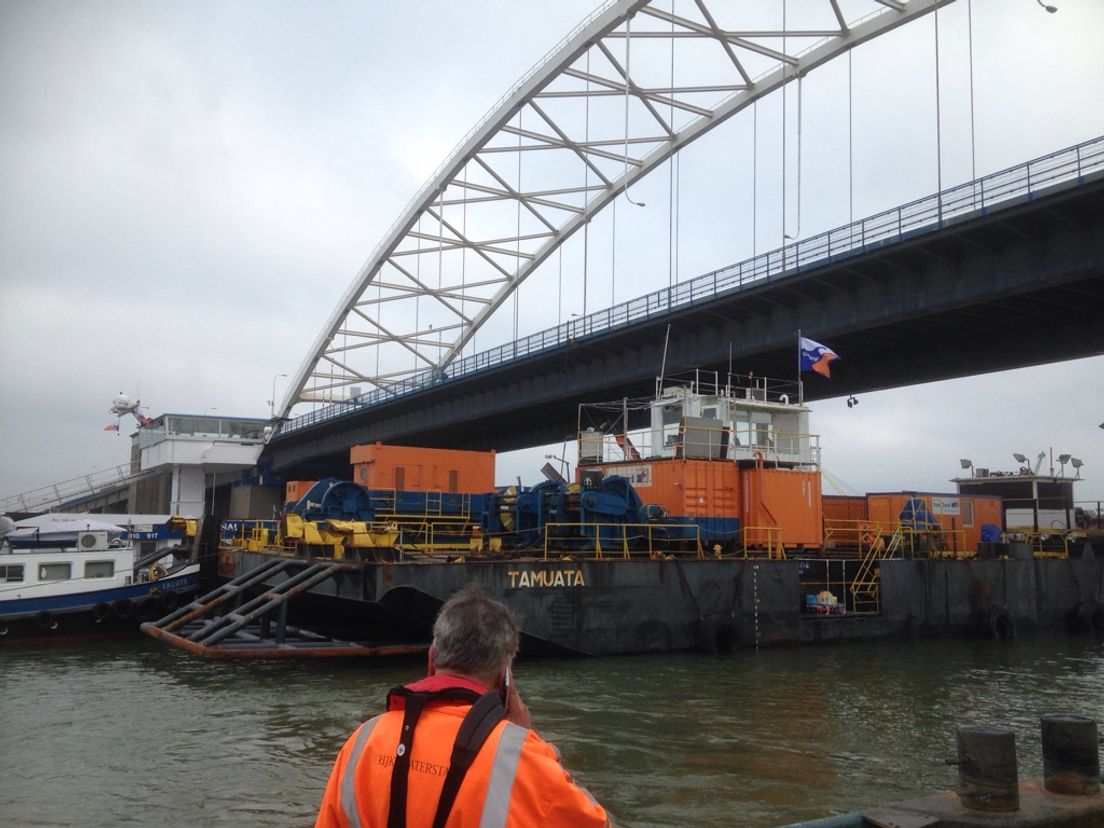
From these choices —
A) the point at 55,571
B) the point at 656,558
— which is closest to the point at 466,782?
the point at 656,558

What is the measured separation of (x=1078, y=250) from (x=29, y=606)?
27882mm

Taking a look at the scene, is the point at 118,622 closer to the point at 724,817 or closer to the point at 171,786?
the point at 171,786

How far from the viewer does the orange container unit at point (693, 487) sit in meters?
23.4

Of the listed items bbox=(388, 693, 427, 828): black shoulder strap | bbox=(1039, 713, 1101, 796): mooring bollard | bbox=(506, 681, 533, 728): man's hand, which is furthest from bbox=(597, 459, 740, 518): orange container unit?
bbox=(388, 693, 427, 828): black shoulder strap

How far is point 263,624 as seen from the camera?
20.6 meters

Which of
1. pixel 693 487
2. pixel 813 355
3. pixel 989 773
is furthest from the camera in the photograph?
pixel 813 355

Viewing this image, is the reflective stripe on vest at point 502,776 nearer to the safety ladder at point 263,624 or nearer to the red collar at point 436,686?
the red collar at point 436,686

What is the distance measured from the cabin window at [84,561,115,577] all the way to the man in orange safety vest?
2461cm

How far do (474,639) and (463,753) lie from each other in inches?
20.5

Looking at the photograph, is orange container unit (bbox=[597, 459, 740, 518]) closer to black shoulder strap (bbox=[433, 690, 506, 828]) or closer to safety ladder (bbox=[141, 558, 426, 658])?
safety ladder (bbox=[141, 558, 426, 658])

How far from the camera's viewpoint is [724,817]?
382 inches

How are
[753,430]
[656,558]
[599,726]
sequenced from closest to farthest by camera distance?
[599,726] < [656,558] < [753,430]

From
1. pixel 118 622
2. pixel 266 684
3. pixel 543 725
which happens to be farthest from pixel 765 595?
pixel 118 622

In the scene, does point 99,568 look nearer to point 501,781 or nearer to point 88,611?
point 88,611
